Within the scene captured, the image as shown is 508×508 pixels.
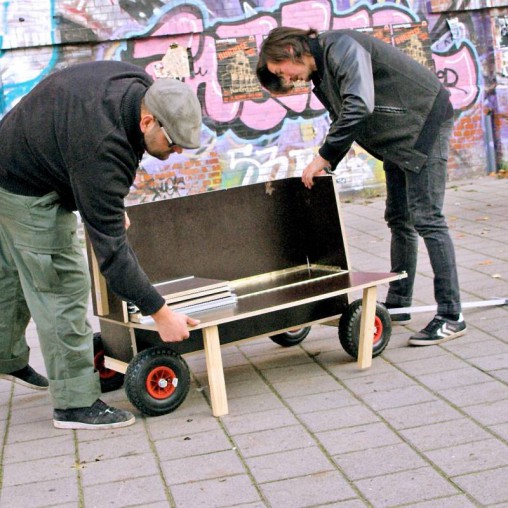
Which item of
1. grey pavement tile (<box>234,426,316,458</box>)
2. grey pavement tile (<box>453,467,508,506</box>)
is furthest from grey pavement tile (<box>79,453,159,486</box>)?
grey pavement tile (<box>453,467,508,506</box>)

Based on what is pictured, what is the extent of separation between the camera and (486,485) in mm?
3625

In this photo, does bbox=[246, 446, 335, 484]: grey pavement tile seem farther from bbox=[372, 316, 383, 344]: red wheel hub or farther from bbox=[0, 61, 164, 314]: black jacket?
bbox=[372, 316, 383, 344]: red wheel hub

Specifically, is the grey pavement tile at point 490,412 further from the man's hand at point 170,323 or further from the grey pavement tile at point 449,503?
the man's hand at point 170,323

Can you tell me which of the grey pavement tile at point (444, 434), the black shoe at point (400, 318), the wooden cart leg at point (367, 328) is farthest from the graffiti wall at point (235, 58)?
the grey pavement tile at point (444, 434)

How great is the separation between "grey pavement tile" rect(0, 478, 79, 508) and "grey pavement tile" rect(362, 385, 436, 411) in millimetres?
1444

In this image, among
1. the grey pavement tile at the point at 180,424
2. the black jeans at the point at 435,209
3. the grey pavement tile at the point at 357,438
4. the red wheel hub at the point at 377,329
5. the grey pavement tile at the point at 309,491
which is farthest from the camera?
the black jeans at the point at 435,209

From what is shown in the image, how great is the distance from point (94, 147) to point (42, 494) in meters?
1.40

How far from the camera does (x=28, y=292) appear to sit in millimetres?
4629

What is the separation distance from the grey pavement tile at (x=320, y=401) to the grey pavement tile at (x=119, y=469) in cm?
80

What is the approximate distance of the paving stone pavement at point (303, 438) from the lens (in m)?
3.76

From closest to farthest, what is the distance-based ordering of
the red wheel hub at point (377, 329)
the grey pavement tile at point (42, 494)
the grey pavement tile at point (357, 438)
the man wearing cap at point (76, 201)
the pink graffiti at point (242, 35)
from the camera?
the grey pavement tile at point (42, 494) → the man wearing cap at point (76, 201) → the grey pavement tile at point (357, 438) → the red wheel hub at point (377, 329) → the pink graffiti at point (242, 35)

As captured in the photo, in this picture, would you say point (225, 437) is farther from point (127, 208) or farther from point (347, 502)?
point (127, 208)

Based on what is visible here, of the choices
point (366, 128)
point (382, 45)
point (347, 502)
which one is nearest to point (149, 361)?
point (347, 502)

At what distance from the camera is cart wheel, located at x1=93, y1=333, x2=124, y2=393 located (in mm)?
5242
